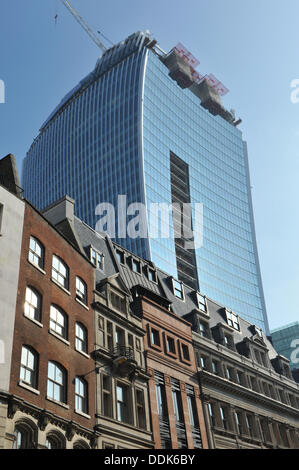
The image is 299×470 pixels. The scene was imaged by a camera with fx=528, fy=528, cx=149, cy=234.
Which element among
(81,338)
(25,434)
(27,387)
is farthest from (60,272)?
(25,434)

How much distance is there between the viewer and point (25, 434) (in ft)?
94.3

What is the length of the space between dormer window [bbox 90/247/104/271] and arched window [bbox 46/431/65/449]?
1710cm

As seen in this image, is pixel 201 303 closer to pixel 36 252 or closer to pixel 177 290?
pixel 177 290

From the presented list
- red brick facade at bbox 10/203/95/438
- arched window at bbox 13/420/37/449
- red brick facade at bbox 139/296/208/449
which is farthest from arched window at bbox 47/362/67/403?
red brick facade at bbox 139/296/208/449

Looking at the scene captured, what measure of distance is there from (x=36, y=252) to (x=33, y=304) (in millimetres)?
4104

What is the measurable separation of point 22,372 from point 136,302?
Result: 19.3 metres

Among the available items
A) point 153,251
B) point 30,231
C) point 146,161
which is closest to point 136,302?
point 30,231

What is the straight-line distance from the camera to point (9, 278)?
103 feet

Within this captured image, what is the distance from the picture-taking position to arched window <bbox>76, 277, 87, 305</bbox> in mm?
39750

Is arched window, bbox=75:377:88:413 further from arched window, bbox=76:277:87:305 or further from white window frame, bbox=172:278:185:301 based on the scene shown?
white window frame, bbox=172:278:185:301

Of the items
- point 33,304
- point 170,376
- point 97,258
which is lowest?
point 33,304

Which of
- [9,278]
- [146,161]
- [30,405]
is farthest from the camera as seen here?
[146,161]

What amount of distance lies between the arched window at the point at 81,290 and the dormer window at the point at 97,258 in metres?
4.57
